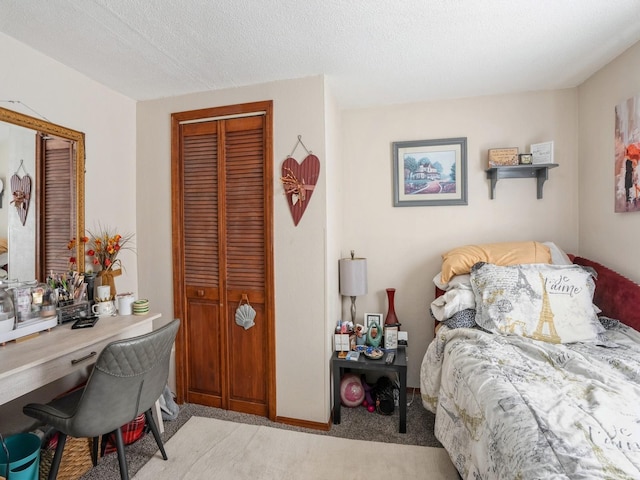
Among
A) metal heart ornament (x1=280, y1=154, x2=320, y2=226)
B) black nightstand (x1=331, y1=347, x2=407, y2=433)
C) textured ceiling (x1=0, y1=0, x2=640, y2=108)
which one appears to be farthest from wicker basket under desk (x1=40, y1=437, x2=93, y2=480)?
textured ceiling (x1=0, y1=0, x2=640, y2=108)

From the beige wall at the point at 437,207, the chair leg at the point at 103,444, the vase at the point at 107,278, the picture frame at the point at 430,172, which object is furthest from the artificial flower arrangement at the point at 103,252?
the picture frame at the point at 430,172

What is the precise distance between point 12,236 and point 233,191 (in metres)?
1.29

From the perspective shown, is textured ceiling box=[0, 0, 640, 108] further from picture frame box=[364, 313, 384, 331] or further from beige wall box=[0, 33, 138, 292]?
picture frame box=[364, 313, 384, 331]

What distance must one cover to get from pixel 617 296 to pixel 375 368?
1.56 m

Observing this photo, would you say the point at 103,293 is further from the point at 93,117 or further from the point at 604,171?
the point at 604,171

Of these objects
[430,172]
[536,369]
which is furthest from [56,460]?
[430,172]

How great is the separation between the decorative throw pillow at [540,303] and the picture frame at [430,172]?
2.67ft

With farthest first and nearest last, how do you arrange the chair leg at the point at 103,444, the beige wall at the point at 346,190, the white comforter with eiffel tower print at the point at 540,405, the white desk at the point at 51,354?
the beige wall at the point at 346,190 → the chair leg at the point at 103,444 → the white desk at the point at 51,354 → the white comforter with eiffel tower print at the point at 540,405

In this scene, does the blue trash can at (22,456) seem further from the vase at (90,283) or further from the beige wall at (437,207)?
the beige wall at (437,207)

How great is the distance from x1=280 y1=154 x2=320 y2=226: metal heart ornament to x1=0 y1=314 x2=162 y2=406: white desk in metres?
1.24

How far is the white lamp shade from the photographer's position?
7.92 feet

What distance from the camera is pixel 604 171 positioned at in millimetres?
2154

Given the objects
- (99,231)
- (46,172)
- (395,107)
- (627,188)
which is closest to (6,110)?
(46,172)

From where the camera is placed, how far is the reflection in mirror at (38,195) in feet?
5.79
